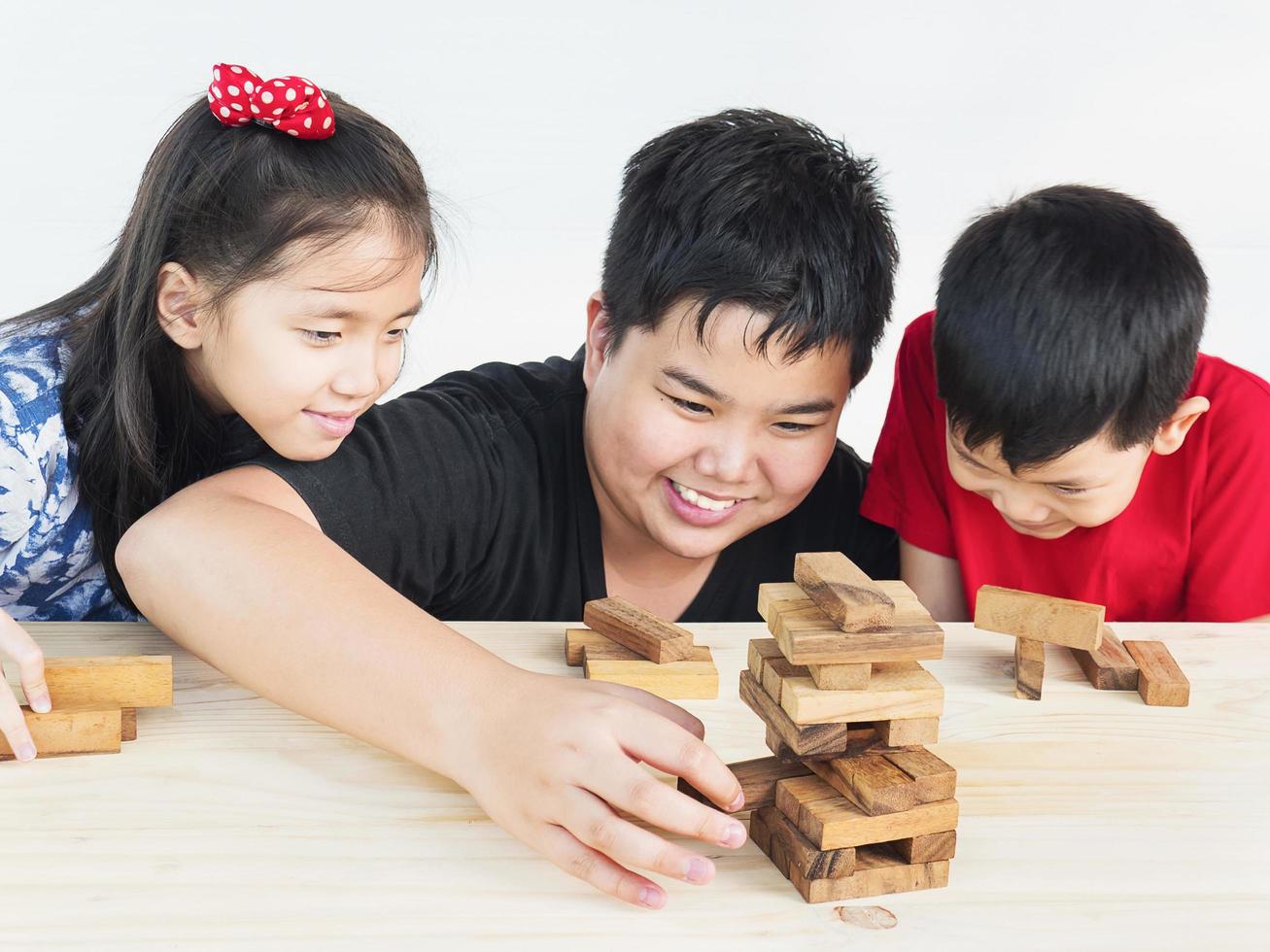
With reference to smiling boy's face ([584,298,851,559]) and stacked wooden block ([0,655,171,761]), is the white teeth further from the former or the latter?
stacked wooden block ([0,655,171,761])

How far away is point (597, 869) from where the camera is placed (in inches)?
31.3

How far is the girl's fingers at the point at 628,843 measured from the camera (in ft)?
2.53

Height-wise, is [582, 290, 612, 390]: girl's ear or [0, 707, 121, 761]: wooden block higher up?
[582, 290, 612, 390]: girl's ear

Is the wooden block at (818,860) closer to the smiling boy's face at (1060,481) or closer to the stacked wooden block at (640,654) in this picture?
the stacked wooden block at (640,654)

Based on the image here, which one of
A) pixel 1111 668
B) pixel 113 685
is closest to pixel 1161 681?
pixel 1111 668

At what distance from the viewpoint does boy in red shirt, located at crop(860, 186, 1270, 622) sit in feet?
4.36

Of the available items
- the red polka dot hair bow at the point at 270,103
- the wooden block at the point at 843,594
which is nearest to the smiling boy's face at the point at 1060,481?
the wooden block at the point at 843,594

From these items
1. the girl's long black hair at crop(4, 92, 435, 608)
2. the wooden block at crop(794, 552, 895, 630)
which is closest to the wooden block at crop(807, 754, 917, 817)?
the wooden block at crop(794, 552, 895, 630)

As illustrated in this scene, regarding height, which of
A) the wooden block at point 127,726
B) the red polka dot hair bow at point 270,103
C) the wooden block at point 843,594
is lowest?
the wooden block at point 127,726

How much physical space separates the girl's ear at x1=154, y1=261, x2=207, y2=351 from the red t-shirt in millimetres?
907

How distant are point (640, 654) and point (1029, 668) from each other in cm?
36

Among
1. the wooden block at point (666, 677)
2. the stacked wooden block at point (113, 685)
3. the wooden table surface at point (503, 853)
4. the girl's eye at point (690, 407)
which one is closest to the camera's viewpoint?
the wooden table surface at point (503, 853)

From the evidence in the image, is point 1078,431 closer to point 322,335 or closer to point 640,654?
point 640,654

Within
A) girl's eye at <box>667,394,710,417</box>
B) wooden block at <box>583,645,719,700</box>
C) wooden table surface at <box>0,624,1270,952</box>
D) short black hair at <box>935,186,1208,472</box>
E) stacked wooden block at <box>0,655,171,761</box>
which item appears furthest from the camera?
girl's eye at <box>667,394,710,417</box>
